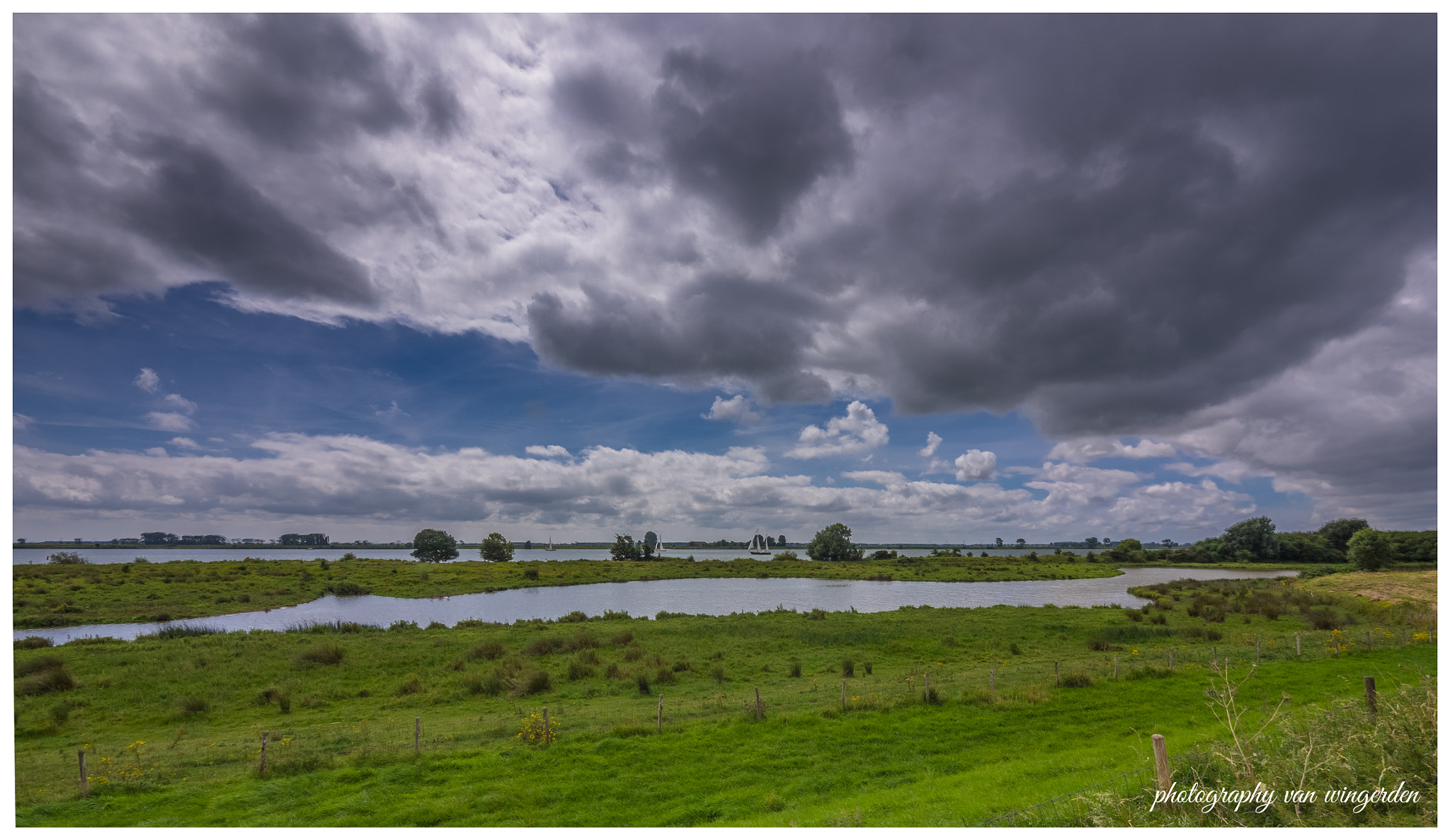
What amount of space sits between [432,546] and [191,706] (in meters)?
143

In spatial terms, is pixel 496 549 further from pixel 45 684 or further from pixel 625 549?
pixel 45 684

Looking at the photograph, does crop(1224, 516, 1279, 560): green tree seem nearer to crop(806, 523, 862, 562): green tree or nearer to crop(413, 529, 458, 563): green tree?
crop(806, 523, 862, 562): green tree

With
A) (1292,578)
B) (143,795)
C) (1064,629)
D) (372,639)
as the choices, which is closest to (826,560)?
(1292,578)

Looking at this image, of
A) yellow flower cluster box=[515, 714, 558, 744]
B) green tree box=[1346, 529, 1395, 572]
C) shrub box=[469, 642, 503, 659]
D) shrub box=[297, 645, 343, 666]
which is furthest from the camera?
green tree box=[1346, 529, 1395, 572]

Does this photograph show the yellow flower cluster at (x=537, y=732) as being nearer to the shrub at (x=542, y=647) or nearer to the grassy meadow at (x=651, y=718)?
the grassy meadow at (x=651, y=718)

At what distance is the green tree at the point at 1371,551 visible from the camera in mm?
89688

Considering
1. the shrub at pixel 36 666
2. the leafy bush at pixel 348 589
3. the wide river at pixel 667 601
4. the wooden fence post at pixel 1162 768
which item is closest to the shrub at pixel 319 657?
the shrub at pixel 36 666

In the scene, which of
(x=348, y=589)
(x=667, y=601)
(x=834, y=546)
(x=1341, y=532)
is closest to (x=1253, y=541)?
(x=1341, y=532)

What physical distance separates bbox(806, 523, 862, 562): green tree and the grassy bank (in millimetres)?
13267

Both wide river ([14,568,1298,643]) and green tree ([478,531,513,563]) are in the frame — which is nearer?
wide river ([14,568,1298,643])

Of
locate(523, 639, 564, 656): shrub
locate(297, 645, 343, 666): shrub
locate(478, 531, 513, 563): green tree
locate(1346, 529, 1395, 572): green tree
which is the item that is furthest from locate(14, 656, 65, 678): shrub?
locate(1346, 529, 1395, 572): green tree

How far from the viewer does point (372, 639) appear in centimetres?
4494

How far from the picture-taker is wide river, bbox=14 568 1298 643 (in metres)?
61.7

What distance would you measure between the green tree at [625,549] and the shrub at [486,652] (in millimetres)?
132527
